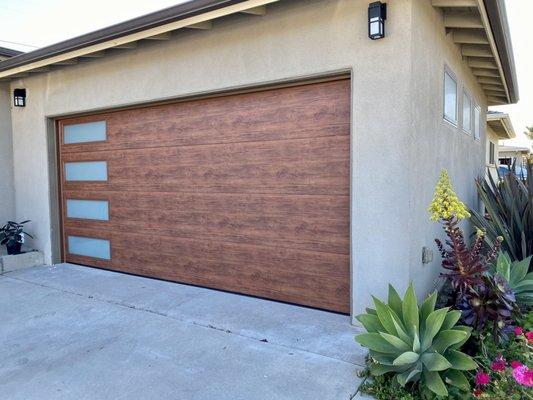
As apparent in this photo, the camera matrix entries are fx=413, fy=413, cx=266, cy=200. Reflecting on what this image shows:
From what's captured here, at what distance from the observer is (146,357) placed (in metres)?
3.54

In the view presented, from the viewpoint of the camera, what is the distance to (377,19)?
372 centimetres

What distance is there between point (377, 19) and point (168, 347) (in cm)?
350

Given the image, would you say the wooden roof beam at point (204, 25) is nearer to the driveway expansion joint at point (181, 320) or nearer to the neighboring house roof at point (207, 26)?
the neighboring house roof at point (207, 26)

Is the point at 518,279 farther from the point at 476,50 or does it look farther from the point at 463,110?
the point at 476,50

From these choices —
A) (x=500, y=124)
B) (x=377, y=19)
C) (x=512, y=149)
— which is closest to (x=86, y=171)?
(x=377, y=19)

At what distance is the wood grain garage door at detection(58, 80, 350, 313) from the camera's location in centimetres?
442

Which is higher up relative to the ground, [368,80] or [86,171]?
[368,80]

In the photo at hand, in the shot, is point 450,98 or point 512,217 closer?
point 512,217

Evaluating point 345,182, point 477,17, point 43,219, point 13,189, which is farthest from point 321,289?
point 13,189

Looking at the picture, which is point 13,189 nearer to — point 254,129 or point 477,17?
point 254,129

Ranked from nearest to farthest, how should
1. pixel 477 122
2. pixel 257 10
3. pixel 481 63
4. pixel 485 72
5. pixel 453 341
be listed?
1. pixel 453 341
2. pixel 257 10
3. pixel 481 63
4. pixel 485 72
5. pixel 477 122

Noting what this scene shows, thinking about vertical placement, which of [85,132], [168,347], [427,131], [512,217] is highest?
[85,132]

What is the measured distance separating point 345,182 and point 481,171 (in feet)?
21.1

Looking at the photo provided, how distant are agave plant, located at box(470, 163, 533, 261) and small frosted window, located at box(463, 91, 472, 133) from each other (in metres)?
1.61
